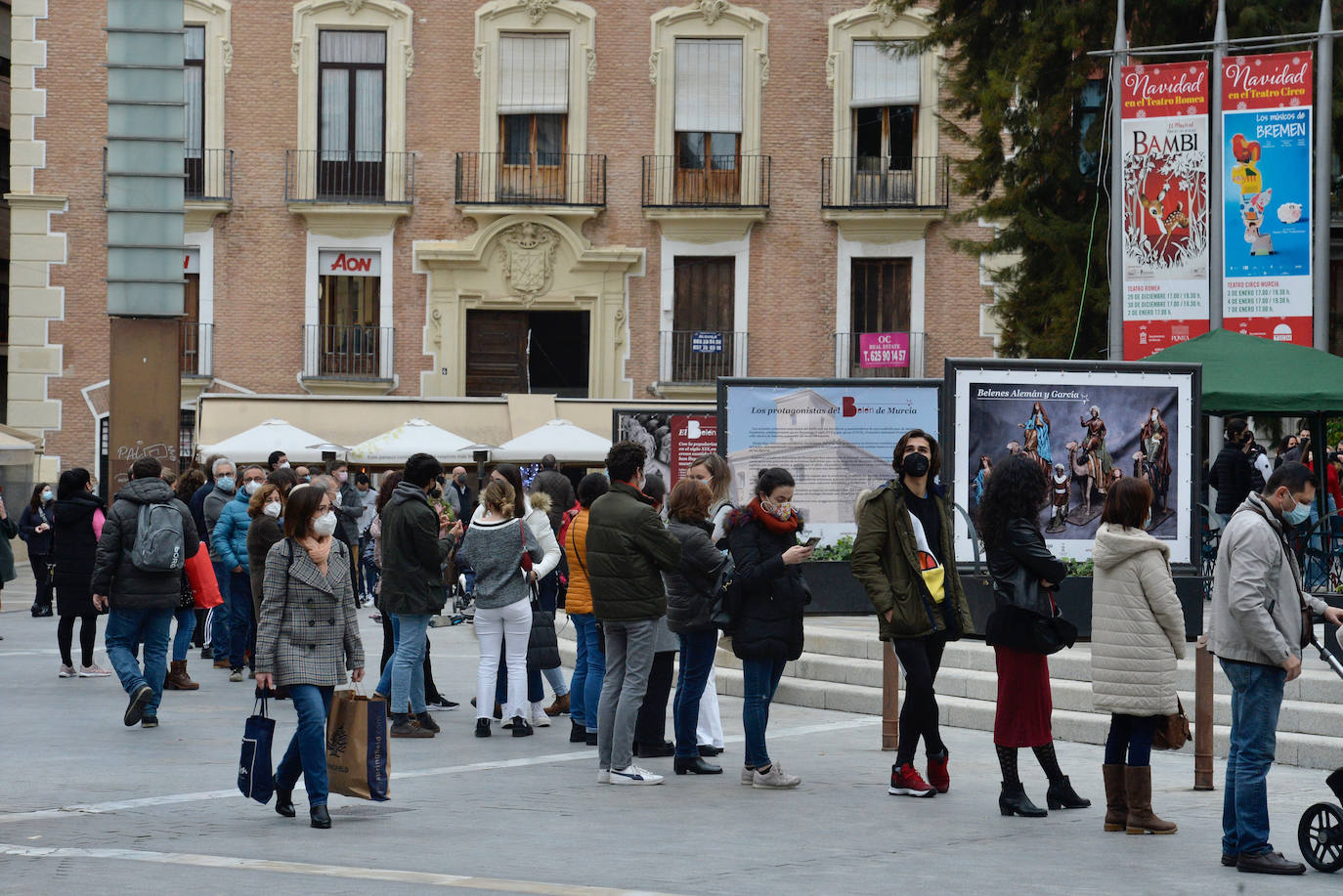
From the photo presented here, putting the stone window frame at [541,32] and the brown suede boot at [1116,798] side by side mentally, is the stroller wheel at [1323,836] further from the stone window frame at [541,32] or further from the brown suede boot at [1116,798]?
the stone window frame at [541,32]

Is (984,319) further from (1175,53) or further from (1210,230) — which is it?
(1210,230)

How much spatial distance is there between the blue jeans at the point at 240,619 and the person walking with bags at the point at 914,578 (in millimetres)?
7247

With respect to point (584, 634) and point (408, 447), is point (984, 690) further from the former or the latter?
point (408, 447)

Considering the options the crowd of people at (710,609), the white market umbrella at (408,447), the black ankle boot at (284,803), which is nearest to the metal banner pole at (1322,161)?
the crowd of people at (710,609)

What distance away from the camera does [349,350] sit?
32.4 meters

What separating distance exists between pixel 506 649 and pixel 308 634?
3.34m

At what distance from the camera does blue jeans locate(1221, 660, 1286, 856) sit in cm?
747

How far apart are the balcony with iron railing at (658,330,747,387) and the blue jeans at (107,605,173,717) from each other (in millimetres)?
20458

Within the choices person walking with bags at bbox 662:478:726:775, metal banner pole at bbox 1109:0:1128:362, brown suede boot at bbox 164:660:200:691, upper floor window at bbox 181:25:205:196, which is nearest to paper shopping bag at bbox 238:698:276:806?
person walking with bags at bbox 662:478:726:775

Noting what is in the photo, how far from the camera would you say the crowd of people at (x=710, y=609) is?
7656 mm

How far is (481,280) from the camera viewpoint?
3247cm

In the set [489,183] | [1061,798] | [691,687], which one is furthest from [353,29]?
[1061,798]

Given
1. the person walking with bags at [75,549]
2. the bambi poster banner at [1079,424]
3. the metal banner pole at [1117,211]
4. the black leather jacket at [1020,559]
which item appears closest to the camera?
the black leather jacket at [1020,559]

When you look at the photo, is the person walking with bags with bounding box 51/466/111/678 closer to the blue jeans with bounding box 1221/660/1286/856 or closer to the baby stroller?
the blue jeans with bounding box 1221/660/1286/856
